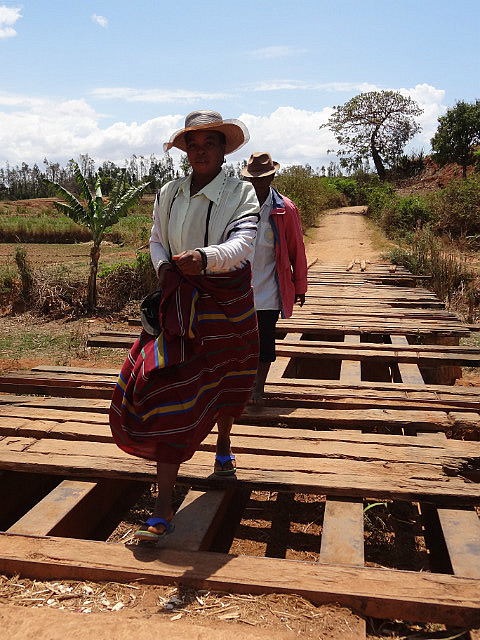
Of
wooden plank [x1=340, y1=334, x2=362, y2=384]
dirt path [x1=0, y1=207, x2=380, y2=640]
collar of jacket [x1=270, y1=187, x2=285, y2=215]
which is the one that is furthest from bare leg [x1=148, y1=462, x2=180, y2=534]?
wooden plank [x1=340, y1=334, x2=362, y2=384]

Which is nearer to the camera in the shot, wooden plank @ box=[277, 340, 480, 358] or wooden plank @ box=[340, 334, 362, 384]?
wooden plank @ box=[340, 334, 362, 384]

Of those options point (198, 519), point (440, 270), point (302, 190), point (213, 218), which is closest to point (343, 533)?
point (198, 519)

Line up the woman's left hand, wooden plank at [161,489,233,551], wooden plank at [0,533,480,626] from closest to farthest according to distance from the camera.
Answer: wooden plank at [0,533,480,626] < the woman's left hand < wooden plank at [161,489,233,551]

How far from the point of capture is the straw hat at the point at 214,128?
218cm

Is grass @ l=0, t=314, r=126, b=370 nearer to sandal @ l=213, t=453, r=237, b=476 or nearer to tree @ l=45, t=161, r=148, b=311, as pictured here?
tree @ l=45, t=161, r=148, b=311

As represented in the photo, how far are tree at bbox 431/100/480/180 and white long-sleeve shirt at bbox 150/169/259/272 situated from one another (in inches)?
1288

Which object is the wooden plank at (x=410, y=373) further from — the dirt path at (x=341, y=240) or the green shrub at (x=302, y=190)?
the green shrub at (x=302, y=190)

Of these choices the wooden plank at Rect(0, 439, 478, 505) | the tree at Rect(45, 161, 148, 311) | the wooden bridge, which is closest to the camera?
the wooden bridge

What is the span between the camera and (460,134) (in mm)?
32500

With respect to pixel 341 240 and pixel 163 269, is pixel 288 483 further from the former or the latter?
pixel 341 240

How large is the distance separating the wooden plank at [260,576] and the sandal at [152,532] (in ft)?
0.14

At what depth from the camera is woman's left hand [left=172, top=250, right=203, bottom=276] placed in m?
1.98

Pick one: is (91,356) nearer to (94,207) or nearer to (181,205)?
(94,207)

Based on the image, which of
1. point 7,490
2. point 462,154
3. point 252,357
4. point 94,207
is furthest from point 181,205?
point 462,154
